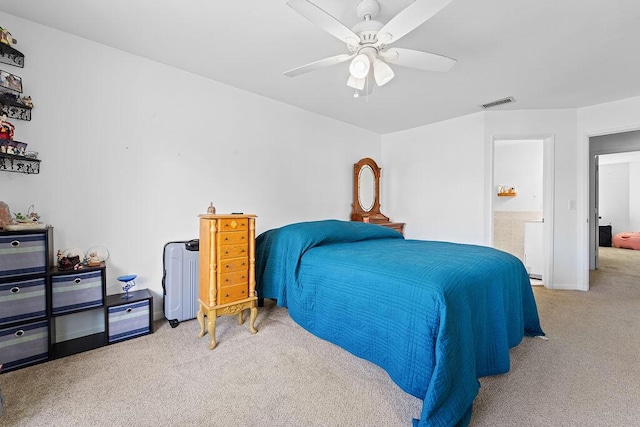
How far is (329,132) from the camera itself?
3959 millimetres

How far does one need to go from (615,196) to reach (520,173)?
5.57 meters

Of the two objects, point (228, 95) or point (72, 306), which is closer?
point (72, 306)

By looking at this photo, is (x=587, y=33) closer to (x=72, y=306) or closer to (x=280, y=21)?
(x=280, y=21)

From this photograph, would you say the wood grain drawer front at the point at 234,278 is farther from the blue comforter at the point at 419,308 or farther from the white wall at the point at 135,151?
the white wall at the point at 135,151

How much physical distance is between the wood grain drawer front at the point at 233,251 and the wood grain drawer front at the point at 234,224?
0.46 ft

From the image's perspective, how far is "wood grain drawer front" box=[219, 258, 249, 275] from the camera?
2143 mm

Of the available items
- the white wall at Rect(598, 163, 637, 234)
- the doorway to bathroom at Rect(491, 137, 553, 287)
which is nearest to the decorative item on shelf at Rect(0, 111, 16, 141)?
the doorway to bathroom at Rect(491, 137, 553, 287)

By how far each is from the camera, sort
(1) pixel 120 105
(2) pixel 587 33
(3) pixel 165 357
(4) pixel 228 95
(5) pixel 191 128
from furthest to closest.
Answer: (4) pixel 228 95
(5) pixel 191 128
(1) pixel 120 105
(2) pixel 587 33
(3) pixel 165 357

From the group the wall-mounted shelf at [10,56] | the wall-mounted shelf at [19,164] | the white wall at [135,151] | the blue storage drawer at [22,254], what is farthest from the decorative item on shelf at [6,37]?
the blue storage drawer at [22,254]

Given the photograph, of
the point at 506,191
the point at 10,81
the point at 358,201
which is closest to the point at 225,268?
the point at 10,81

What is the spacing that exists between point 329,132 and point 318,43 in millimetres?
1802

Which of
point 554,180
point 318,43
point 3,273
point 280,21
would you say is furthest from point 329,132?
point 3,273

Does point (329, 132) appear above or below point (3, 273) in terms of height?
above

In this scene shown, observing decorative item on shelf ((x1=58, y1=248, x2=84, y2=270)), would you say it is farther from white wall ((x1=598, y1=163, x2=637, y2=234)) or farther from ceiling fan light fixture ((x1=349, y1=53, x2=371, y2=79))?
white wall ((x1=598, y1=163, x2=637, y2=234))
